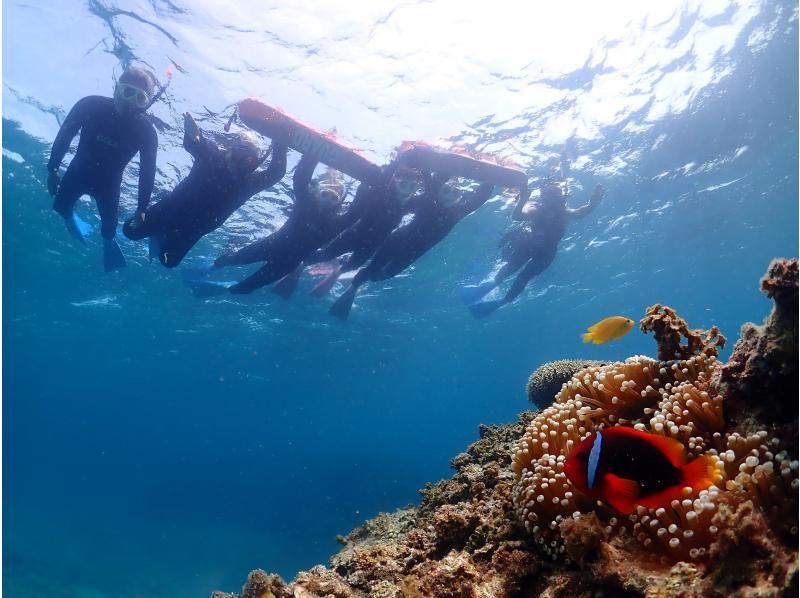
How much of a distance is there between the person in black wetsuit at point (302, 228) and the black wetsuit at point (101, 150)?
3.22 metres

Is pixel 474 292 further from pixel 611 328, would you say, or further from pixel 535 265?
pixel 611 328

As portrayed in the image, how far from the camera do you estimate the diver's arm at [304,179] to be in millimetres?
10961

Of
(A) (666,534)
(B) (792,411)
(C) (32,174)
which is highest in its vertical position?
(C) (32,174)

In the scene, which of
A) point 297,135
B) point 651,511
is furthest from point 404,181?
point 651,511

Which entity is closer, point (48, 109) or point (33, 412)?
point (48, 109)

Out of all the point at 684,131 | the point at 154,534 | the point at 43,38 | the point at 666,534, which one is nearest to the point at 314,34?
the point at 43,38

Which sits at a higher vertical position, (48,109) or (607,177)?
(48,109)

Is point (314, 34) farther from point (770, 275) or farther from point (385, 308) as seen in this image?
point (385, 308)

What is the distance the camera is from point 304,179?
11203 millimetres

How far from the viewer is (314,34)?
10.4 meters

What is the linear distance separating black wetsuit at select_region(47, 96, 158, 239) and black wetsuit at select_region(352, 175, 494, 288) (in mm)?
6447

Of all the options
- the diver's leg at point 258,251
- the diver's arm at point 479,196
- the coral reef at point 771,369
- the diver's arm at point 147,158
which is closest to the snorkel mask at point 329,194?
the diver's leg at point 258,251

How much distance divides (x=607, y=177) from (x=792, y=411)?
722 inches

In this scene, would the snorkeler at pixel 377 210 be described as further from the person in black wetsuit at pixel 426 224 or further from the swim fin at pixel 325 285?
the swim fin at pixel 325 285
